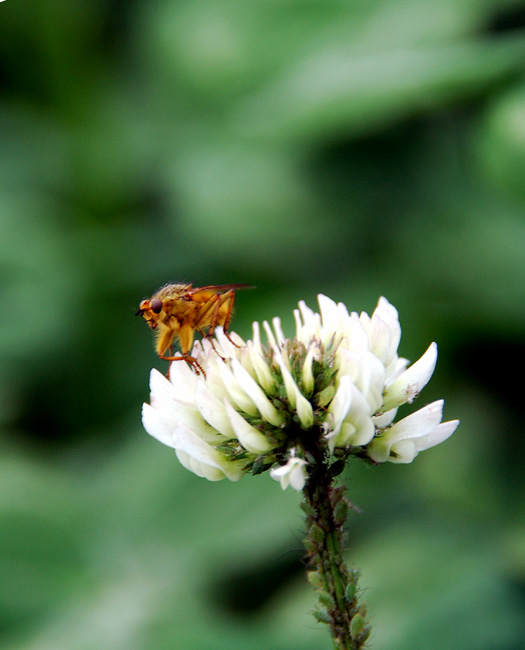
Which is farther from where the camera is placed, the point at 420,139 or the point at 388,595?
the point at 420,139

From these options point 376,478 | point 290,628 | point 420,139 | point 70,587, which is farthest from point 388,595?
point 420,139

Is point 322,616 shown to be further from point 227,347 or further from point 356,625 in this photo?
point 227,347

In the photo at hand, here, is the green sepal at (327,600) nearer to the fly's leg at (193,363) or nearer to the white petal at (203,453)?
the white petal at (203,453)

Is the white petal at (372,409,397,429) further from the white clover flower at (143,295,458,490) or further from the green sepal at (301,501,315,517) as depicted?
the green sepal at (301,501,315,517)

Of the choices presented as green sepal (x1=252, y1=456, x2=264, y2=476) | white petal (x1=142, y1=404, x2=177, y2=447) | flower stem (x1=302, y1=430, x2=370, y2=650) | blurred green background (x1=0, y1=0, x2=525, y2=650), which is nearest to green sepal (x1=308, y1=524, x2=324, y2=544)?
flower stem (x1=302, y1=430, x2=370, y2=650)

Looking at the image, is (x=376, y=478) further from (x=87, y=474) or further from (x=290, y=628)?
(x=87, y=474)
